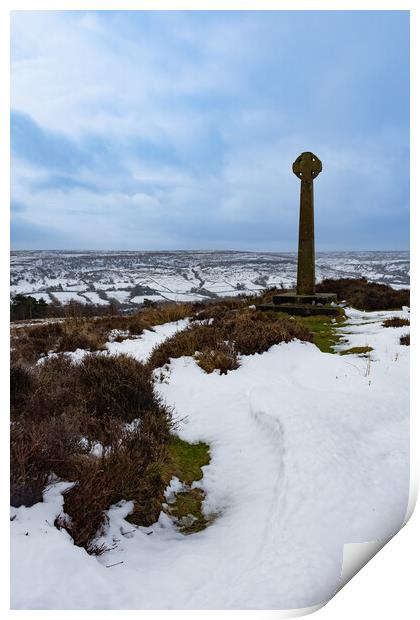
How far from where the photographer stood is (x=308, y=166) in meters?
12.5

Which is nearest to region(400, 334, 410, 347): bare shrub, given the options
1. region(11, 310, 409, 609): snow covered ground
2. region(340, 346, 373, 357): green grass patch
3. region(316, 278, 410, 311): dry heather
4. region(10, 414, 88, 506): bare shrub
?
region(340, 346, 373, 357): green grass patch

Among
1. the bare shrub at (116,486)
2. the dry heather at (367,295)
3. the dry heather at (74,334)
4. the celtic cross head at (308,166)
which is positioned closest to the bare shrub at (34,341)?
the dry heather at (74,334)

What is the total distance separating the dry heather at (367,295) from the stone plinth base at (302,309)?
2.66 m

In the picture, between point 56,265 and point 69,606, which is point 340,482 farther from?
point 56,265

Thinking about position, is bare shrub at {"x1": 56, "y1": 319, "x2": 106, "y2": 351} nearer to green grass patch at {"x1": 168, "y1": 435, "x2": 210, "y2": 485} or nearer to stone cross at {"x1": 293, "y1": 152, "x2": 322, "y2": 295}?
green grass patch at {"x1": 168, "y1": 435, "x2": 210, "y2": 485}

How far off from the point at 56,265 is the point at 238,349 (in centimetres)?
1571

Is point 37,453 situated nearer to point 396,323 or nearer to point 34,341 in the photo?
point 34,341

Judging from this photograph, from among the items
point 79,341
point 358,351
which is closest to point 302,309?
point 358,351

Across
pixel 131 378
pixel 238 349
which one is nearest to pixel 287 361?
pixel 238 349

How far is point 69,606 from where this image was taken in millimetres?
2031

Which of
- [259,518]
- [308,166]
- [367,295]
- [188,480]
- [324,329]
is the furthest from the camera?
[367,295]

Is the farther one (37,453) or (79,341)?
(79,341)

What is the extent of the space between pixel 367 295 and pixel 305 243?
11.7ft

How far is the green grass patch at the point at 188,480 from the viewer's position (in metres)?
3.02
